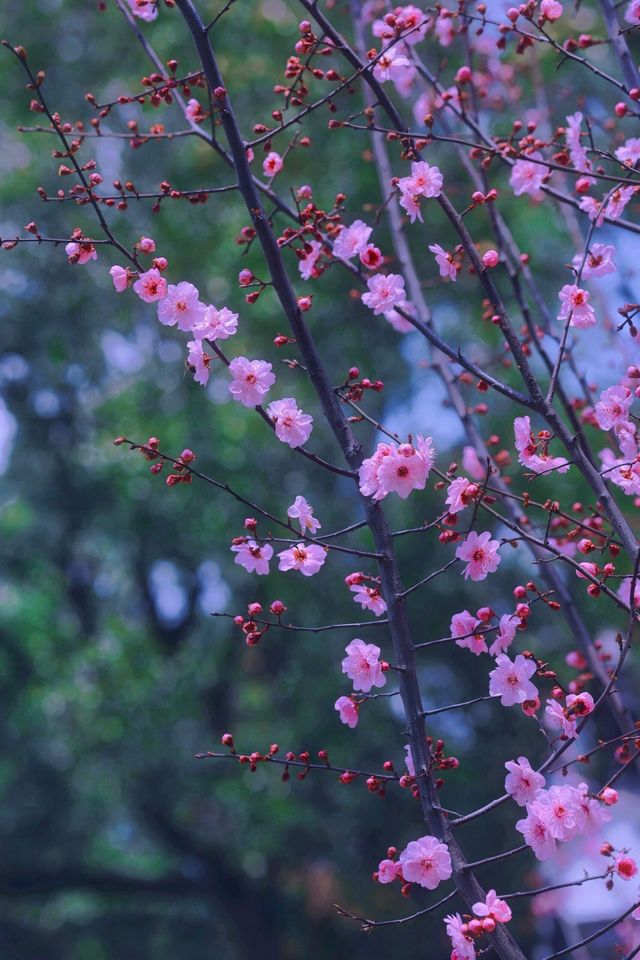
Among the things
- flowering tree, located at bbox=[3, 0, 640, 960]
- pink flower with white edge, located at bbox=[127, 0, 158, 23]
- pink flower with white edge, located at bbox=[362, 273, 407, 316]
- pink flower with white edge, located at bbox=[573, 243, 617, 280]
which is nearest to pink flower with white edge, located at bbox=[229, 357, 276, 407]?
flowering tree, located at bbox=[3, 0, 640, 960]

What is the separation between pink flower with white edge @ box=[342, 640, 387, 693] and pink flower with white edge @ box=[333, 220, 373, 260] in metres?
0.79

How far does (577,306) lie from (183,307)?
792 millimetres

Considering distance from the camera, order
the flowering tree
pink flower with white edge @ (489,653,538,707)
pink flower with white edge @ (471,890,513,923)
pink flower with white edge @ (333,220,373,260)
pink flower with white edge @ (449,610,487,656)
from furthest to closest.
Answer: pink flower with white edge @ (333,220,373,260)
pink flower with white edge @ (449,610,487,656)
pink flower with white edge @ (489,653,538,707)
the flowering tree
pink flower with white edge @ (471,890,513,923)

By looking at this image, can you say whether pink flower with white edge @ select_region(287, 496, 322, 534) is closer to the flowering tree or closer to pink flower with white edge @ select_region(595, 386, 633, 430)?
the flowering tree

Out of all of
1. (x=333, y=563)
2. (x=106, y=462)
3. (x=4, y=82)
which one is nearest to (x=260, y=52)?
(x=4, y=82)

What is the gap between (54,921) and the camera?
8.00 meters

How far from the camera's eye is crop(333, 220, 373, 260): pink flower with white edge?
6.31ft

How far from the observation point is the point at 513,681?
171cm

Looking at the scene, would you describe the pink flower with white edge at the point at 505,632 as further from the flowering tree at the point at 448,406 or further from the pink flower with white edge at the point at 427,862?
the pink flower with white edge at the point at 427,862

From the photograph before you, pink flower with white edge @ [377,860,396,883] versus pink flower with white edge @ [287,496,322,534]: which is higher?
pink flower with white edge @ [287,496,322,534]

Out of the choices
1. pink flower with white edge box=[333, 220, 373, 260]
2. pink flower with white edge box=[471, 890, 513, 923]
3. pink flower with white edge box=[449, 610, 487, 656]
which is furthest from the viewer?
pink flower with white edge box=[333, 220, 373, 260]

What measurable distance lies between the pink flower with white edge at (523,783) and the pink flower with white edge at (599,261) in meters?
1.00

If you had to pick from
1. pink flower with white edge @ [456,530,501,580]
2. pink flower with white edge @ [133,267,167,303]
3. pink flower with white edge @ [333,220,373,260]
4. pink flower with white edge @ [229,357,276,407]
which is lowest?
pink flower with white edge @ [456,530,501,580]

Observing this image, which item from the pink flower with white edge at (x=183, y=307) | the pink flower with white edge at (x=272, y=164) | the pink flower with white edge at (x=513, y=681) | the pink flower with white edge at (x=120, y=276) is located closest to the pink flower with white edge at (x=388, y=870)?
the pink flower with white edge at (x=513, y=681)
